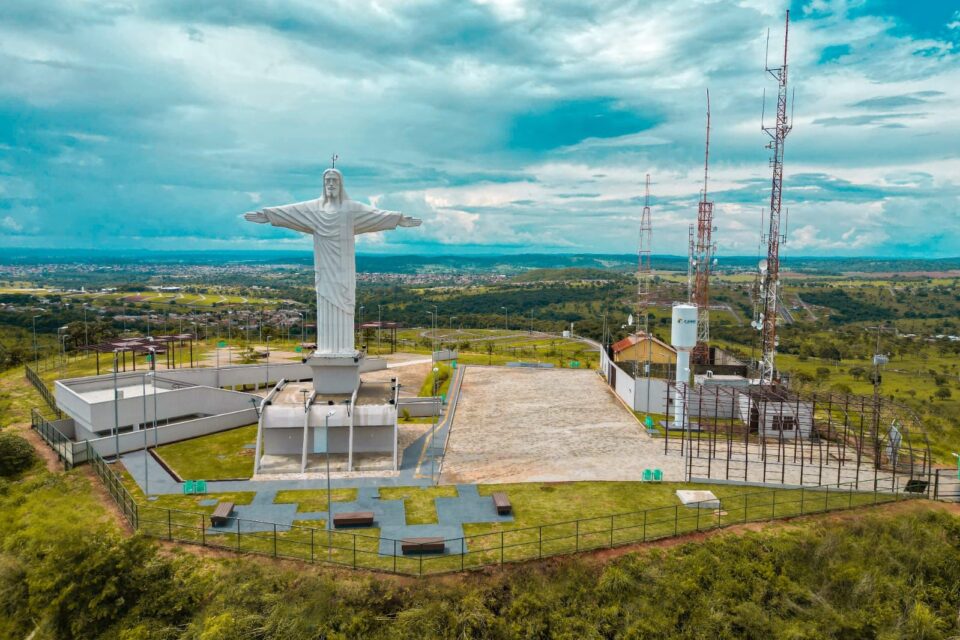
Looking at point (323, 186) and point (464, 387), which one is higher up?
point (323, 186)

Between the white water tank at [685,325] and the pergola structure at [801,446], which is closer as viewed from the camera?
the pergola structure at [801,446]

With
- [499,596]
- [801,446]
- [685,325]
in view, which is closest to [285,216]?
[499,596]

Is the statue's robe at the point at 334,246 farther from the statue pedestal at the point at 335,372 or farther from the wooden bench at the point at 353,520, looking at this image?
the wooden bench at the point at 353,520

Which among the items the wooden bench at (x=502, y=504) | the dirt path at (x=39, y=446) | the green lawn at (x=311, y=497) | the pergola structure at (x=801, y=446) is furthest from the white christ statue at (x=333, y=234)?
the pergola structure at (x=801, y=446)

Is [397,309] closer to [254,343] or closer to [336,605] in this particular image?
[254,343]

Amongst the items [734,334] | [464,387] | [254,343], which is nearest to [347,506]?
[464,387]

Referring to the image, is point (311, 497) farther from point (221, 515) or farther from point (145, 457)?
point (145, 457)
